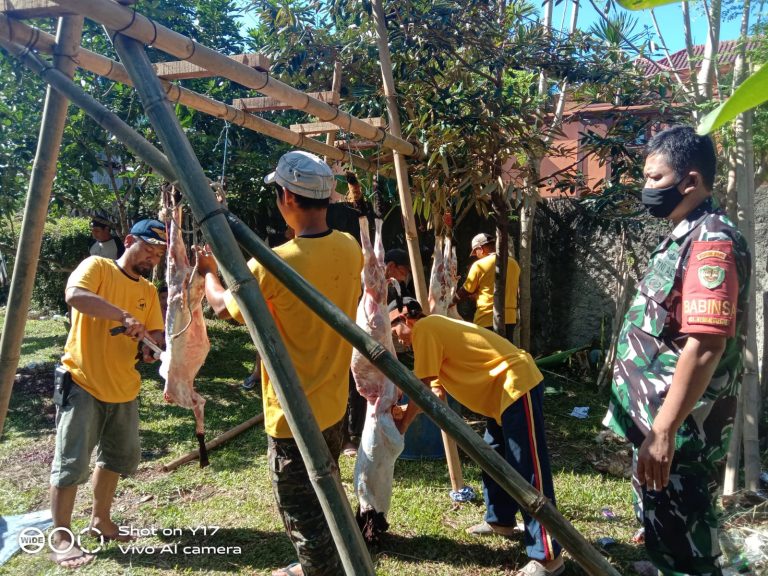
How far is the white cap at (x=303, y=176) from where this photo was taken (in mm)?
2416

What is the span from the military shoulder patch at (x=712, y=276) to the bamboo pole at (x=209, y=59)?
5.94 feet

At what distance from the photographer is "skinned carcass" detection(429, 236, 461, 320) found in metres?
4.00

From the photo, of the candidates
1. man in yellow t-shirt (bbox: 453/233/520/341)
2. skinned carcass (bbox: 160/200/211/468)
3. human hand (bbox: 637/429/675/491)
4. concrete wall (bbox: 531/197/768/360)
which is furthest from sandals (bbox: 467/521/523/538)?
concrete wall (bbox: 531/197/768/360)

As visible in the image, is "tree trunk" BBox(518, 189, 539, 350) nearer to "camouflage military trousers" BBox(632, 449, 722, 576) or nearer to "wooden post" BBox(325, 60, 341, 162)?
"wooden post" BBox(325, 60, 341, 162)

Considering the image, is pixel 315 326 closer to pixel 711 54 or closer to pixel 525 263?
pixel 711 54

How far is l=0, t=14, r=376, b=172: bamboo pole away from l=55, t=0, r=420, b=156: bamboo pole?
6.7 inches

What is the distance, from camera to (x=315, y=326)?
7.81 feet

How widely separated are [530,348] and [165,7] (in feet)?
19.4

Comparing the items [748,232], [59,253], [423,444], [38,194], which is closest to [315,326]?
[38,194]

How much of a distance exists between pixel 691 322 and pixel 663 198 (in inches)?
19.0

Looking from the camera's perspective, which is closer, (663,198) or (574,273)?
(663,198)

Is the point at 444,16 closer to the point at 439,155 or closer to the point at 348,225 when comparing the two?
the point at 439,155

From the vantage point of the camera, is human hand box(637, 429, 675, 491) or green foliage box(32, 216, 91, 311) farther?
green foliage box(32, 216, 91, 311)

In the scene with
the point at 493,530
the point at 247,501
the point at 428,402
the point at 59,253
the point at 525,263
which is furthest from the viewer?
the point at 59,253
